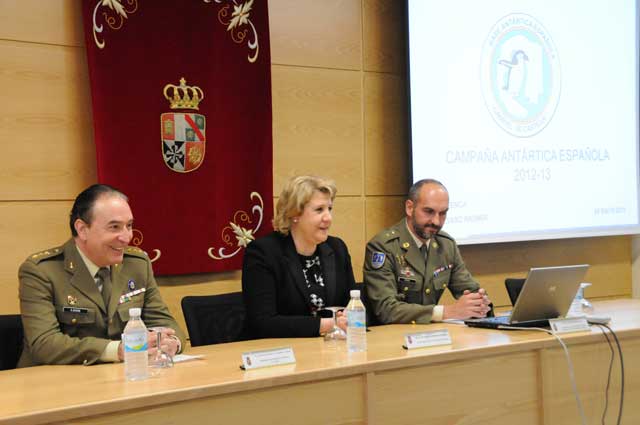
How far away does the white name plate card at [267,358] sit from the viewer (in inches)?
94.3

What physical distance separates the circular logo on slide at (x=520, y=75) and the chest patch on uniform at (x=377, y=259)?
1677mm

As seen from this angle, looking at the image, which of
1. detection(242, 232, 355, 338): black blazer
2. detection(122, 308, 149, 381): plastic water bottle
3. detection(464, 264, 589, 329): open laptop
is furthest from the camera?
detection(242, 232, 355, 338): black blazer

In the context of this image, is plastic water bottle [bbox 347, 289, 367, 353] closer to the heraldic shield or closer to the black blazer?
the black blazer

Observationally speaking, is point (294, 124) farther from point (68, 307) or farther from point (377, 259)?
point (68, 307)

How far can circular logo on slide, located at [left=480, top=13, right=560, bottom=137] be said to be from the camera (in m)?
4.95

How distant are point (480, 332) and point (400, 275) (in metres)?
0.71

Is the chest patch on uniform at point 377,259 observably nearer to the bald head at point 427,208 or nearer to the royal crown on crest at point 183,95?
the bald head at point 427,208

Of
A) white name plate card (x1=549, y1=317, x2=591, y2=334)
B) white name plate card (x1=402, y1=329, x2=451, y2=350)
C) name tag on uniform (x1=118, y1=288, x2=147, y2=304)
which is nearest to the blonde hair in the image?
name tag on uniform (x1=118, y1=288, x2=147, y2=304)

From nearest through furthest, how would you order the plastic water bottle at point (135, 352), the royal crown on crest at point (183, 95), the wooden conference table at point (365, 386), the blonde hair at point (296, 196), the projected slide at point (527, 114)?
the wooden conference table at point (365, 386), the plastic water bottle at point (135, 352), the blonde hair at point (296, 196), the royal crown on crest at point (183, 95), the projected slide at point (527, 114)

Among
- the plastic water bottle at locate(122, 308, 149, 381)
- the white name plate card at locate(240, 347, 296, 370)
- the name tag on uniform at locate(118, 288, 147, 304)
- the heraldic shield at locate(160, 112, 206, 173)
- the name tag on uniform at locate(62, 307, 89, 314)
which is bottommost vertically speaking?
the white name plate card at locate(240, 347, 296, 370)

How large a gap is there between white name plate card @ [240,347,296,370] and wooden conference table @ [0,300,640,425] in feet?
0.11

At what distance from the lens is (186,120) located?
155 inches

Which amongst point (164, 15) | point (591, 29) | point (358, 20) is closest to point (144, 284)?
point (164, 15)

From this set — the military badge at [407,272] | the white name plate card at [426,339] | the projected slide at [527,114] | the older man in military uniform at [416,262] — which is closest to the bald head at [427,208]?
the older man in military uniform at [416,262]
